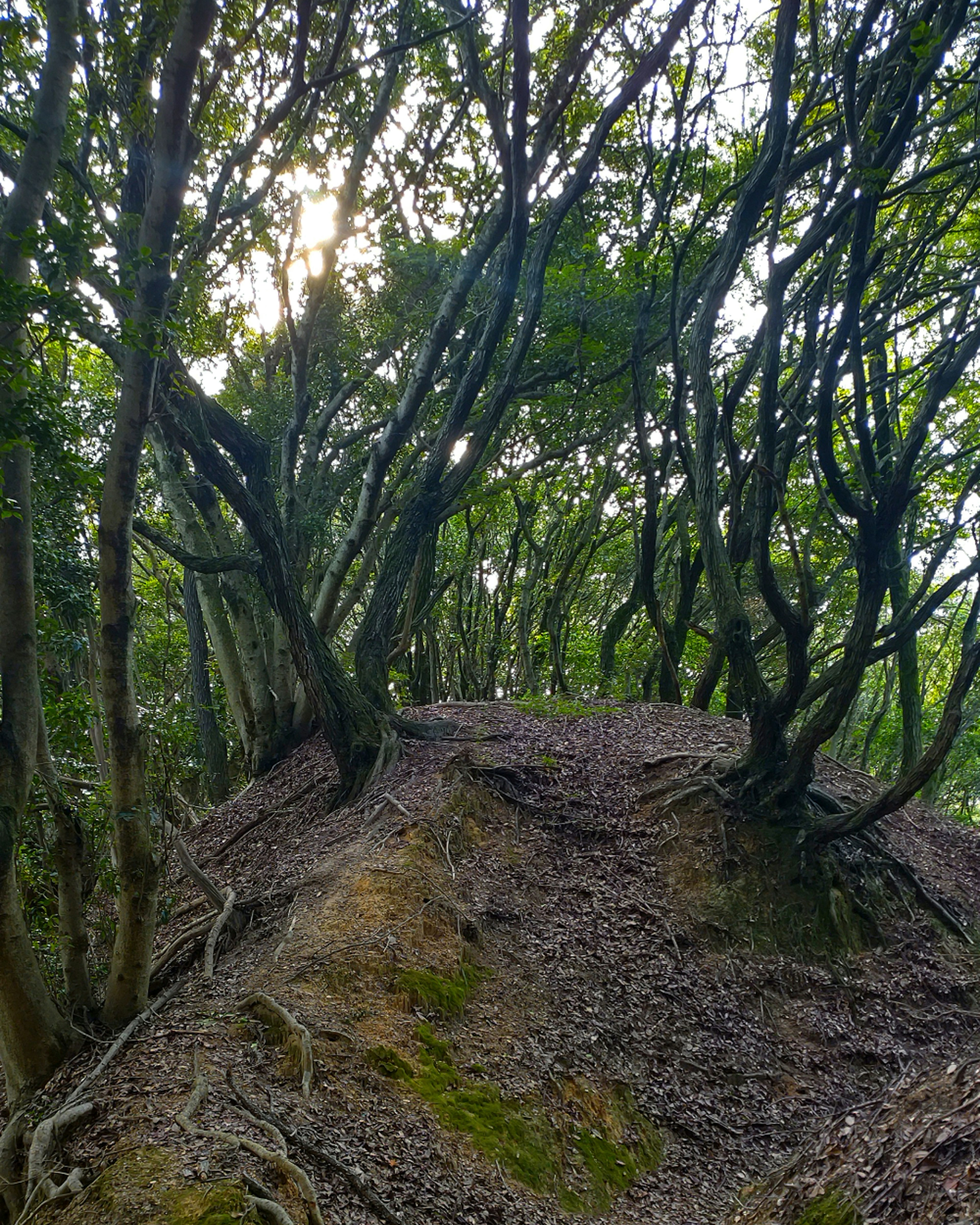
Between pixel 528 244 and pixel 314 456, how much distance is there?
4162mm

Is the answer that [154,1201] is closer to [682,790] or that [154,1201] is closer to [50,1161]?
[50,1161]

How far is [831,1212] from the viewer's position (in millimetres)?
2902

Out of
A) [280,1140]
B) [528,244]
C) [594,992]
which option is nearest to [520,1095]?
[594,992]

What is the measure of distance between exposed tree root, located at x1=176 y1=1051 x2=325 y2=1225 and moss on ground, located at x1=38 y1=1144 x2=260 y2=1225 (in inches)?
6.2

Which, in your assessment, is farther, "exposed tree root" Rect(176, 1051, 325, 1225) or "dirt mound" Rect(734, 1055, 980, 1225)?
"exposed tree root" Rect(176, 1051, 325, 1225)

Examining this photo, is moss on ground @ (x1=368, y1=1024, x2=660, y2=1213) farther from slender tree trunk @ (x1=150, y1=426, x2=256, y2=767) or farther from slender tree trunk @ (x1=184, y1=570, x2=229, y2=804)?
slender tree trunk @ (x1=184, y1=570, x2=229, y2=804)

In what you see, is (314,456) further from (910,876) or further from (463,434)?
(910,876)

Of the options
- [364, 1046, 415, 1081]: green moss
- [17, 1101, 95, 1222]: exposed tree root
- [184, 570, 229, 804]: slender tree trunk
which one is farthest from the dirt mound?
[184, 570, 229, 804]: slender tree trunk

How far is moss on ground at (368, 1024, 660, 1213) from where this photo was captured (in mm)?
3996

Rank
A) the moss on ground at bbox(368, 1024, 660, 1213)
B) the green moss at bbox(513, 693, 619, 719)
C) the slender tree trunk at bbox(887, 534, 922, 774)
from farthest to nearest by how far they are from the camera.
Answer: the slender tree trunk at bbox(887, 534, 922, 774)
the green moss at bbox(513, 693, 619, 719)
the moss on ground at bbox(368, 1024, 660, 1213)

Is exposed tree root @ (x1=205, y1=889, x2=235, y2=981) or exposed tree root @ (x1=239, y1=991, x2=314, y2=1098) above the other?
exposed tree root @ (x1=205, y1=889, x2=235, y2=981)

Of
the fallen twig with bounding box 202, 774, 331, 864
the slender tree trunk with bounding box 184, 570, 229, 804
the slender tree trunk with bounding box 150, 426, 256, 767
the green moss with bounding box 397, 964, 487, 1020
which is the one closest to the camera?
the green moss with bounding box 397, 964, 487, 1020

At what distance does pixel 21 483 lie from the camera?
12.1 ft

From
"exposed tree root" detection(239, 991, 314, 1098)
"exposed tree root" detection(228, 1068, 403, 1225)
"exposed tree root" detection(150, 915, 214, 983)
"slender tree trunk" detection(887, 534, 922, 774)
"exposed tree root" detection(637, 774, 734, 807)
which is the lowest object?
"exposed tree root" detection(228, 1068, 403, 1225)
